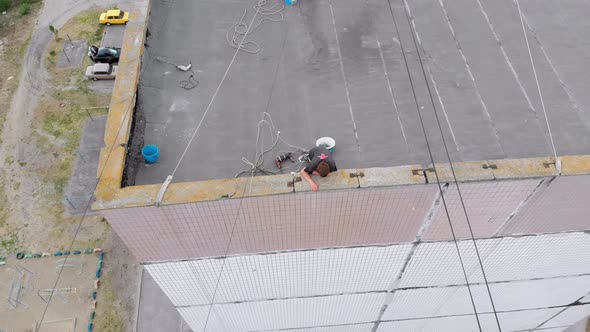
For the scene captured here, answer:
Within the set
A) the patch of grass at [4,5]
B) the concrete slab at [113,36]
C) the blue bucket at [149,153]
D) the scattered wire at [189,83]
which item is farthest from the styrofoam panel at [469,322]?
the patch of grass at [4,5]

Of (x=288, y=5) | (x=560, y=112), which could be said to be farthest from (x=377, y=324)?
(x=288, y=5)

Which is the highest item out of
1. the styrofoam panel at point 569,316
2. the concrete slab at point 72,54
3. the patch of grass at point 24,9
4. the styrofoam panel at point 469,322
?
the patch of grass at point 24,9

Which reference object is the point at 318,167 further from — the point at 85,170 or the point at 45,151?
the point at 45,151

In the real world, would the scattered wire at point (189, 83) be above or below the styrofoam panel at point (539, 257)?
above

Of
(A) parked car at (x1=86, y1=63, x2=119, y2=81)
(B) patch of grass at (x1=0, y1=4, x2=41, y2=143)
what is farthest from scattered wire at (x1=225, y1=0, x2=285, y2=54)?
(B) patch of grass at (x1=0, y1=4, x2=41, y2=143)

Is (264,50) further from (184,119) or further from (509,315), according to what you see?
(509,315)

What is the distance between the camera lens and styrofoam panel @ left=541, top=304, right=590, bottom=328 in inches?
487

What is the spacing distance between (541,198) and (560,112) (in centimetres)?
193

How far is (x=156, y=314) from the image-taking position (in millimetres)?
15945

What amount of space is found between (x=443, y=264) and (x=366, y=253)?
1.96m

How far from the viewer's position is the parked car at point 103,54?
24266mm

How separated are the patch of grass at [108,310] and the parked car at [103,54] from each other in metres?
13.4

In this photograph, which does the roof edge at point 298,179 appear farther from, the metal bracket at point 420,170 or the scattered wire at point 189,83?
the scattered wire at point 189,83

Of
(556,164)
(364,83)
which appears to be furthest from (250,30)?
(556,164)
